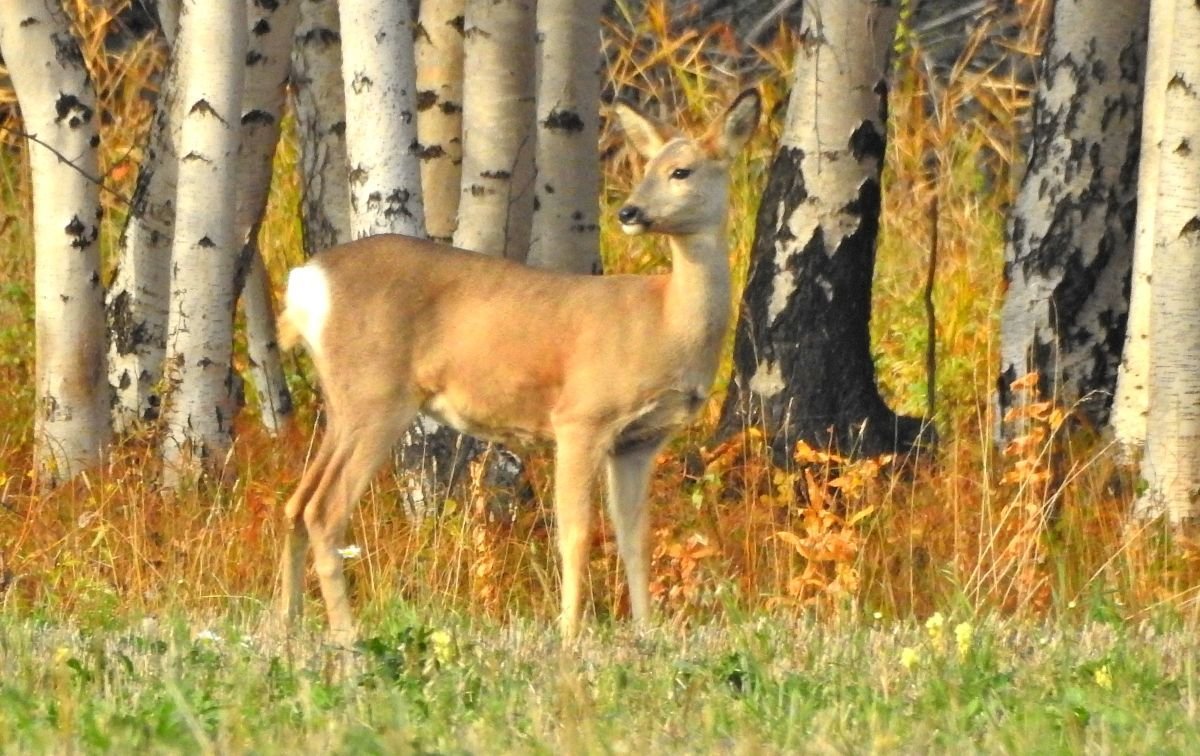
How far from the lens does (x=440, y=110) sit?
8.49m

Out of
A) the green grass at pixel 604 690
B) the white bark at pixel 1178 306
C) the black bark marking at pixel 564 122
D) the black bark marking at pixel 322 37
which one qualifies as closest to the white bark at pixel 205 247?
the black bark marking at pixel 564 122

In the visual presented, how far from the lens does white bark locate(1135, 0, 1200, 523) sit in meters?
7.02

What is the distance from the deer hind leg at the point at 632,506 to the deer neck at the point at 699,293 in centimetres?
40

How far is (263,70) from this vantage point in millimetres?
8633

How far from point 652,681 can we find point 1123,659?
42.0 inches

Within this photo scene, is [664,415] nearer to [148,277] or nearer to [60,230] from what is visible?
[60,230]

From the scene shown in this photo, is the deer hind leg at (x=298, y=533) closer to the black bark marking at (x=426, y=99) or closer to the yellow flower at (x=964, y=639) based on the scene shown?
the black bark marking at (x=426, y=99)

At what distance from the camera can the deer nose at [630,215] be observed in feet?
21.5

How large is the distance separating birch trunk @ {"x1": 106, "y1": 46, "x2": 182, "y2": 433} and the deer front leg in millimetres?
2330

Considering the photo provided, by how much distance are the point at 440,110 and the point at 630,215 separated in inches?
83.2

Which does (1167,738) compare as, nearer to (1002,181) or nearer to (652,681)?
(652,681)

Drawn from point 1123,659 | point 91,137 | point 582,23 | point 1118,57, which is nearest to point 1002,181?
point 1118,57

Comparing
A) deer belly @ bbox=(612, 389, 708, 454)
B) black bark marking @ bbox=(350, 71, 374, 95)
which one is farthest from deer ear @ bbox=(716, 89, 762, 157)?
black bark marking @ bbox=(350, 71, 374, 95)

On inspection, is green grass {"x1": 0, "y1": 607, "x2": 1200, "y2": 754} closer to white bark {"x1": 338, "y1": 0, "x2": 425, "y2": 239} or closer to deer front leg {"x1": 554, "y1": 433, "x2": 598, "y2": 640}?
deer front leg {"x1": 554, "y1": 433, "x2": 598, "y2": 640}
